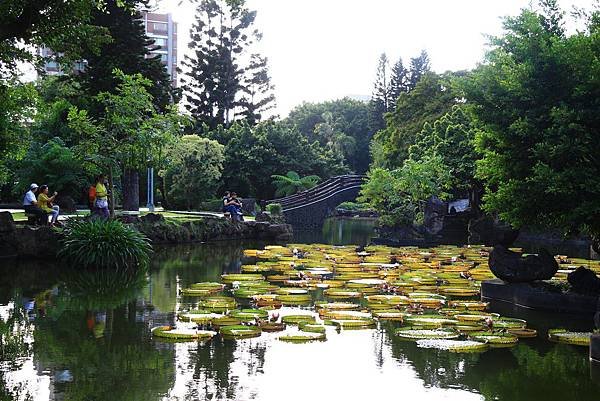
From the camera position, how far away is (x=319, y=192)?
1345 inches

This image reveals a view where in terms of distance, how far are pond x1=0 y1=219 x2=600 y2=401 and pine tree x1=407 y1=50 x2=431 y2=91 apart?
54.6 metres

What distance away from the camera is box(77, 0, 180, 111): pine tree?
74.5 feet

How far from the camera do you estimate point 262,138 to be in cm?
3822

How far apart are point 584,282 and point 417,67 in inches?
2158

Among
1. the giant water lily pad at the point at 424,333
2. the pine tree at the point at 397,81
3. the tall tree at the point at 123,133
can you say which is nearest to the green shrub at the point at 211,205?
the tall tree at the point at 123,133

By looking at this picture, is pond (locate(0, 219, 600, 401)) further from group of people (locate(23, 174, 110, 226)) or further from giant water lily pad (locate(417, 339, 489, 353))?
group of people (locate(23, 174, 110, 226))

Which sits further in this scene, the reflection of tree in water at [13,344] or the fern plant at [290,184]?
the fern plant at [290,184]

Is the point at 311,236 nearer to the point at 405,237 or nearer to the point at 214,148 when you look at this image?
the point at 405,237

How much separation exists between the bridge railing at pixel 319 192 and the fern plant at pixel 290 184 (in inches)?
51.1

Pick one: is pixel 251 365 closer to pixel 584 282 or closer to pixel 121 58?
pixel 584 282

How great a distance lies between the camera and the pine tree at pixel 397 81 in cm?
6181

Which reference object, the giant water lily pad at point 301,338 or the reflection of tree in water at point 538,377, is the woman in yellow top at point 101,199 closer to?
the giant water lily pad at point 301,338

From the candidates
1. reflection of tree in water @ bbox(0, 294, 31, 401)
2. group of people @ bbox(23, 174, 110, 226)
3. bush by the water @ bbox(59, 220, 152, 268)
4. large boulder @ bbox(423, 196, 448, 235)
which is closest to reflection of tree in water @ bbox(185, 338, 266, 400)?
reflection of tree in water @ bbox(0, 294, 31, 401)

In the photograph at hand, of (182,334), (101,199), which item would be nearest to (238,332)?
(182,334)
